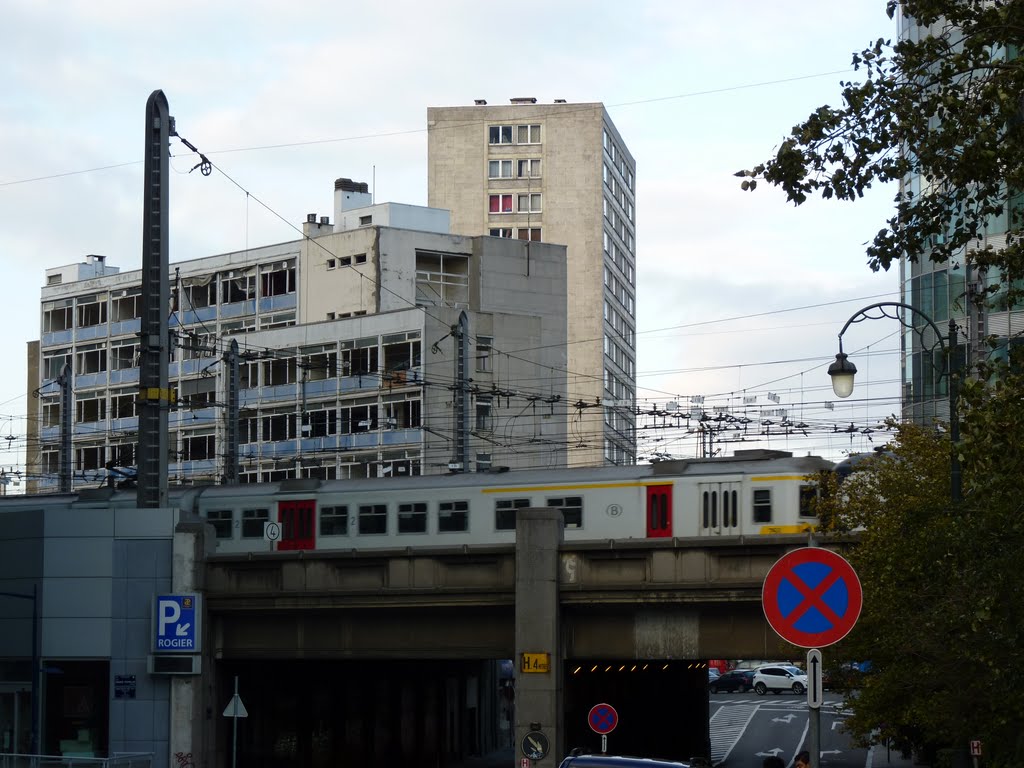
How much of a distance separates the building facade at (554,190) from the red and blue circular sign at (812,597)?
4139 inches

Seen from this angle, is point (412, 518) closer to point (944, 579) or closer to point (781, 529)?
point (781, 529)

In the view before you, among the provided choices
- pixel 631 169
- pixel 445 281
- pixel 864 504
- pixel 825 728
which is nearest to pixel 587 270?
pixel 631 169

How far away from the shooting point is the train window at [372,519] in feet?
146

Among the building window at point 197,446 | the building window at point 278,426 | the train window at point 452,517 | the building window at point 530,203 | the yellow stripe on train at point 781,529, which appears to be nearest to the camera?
the yellow stripe on train at point 781,529

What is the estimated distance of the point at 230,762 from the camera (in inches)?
1663

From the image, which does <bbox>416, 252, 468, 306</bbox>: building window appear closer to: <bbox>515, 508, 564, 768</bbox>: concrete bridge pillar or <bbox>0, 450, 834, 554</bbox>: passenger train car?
<bbox>0, 450, 834, 554</bbox>: passenger train car

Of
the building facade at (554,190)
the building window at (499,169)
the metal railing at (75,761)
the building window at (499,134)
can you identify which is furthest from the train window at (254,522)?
the building window at (499,134)

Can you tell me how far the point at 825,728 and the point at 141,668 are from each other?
35687mm

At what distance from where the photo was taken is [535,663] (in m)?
35.6

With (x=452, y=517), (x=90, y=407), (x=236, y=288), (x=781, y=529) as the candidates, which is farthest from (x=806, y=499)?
(x=90, y=407)

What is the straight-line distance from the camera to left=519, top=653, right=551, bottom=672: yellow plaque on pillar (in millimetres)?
35531

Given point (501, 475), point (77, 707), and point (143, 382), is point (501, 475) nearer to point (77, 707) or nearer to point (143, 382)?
point (143, 382)

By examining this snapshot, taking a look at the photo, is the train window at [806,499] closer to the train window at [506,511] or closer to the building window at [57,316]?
the train window at [506,511]

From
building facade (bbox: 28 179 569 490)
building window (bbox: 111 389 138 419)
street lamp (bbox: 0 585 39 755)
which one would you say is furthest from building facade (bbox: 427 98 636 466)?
street lamp (bbox: 0 585 39 755)
